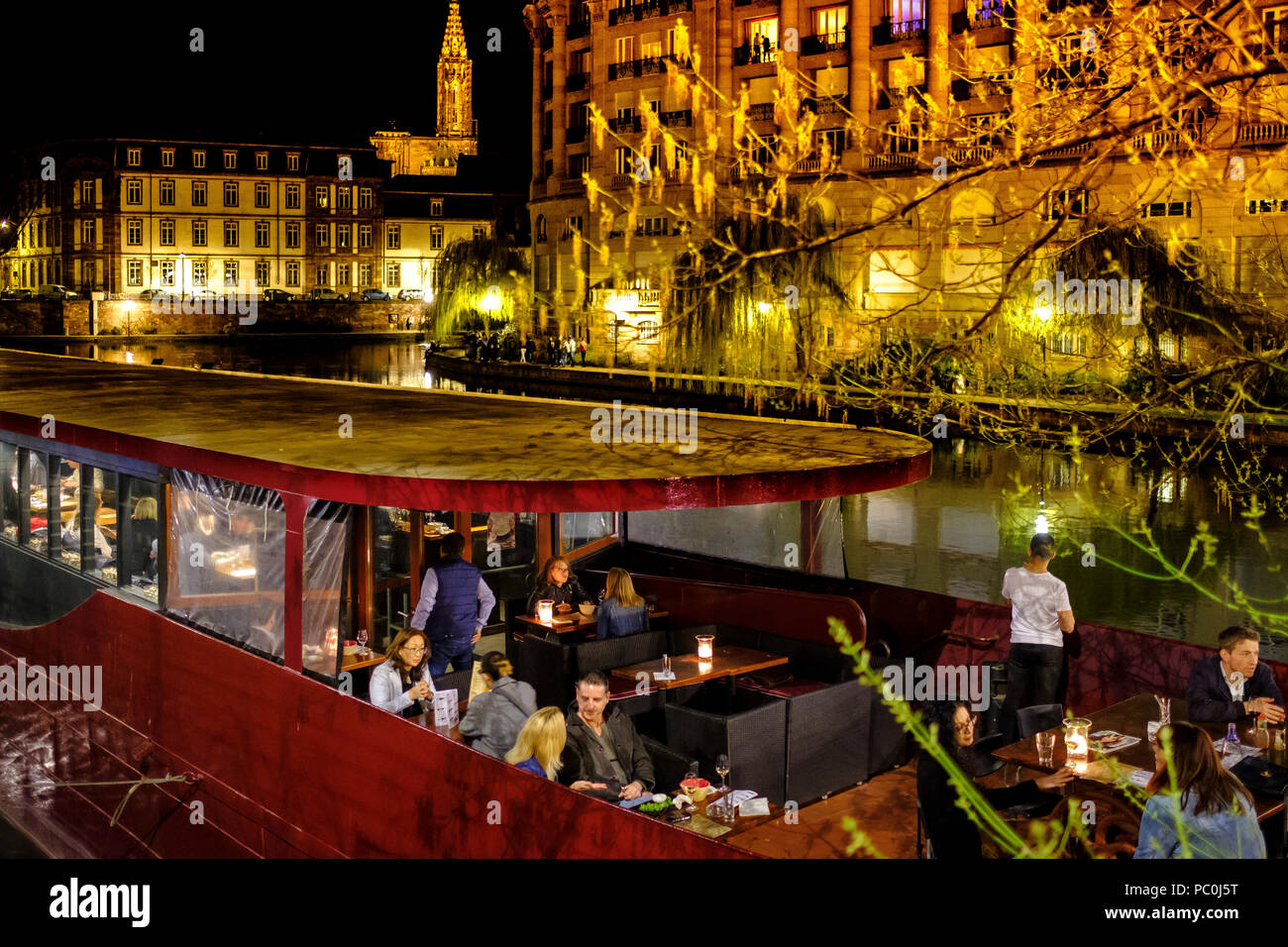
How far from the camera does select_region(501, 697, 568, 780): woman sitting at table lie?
6.25 m

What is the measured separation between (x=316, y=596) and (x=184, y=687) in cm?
151

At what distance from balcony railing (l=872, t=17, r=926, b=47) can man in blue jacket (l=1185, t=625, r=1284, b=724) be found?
138 ft

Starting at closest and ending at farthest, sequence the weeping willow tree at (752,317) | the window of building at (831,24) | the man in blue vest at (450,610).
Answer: the man in blue vest at (450,610)
the weeping willow tree at (752,317)
the window of building at (831,24)

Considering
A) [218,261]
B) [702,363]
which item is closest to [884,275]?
Result: [702,363]

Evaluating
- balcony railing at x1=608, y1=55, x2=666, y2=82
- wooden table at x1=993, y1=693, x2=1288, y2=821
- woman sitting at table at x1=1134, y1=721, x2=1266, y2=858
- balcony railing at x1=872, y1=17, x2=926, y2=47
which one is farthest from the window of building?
woman sitting at table at x1=1134, y1=721, x2=1266, y2=858

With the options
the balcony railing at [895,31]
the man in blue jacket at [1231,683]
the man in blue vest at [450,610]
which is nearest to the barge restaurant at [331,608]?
the man in blue vest at [450,610]

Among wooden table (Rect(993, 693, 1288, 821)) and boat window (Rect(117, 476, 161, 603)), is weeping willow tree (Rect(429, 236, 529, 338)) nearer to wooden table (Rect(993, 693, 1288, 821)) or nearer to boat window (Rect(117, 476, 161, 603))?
boat window (Rect(117, 476, 161, 603))

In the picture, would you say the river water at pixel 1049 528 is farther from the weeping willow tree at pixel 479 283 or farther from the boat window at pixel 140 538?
the weeping willow tree at pixel 479 283

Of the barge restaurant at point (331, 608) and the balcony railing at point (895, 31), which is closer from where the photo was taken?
the barge restaurant at point (331, 608)

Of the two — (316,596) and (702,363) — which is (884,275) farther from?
(316,596)

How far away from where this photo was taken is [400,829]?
6.39 metres

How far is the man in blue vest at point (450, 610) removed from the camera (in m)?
8.50

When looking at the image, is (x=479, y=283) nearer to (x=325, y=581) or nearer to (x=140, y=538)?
(x=140, y=538)

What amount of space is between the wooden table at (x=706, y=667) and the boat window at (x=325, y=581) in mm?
1951
